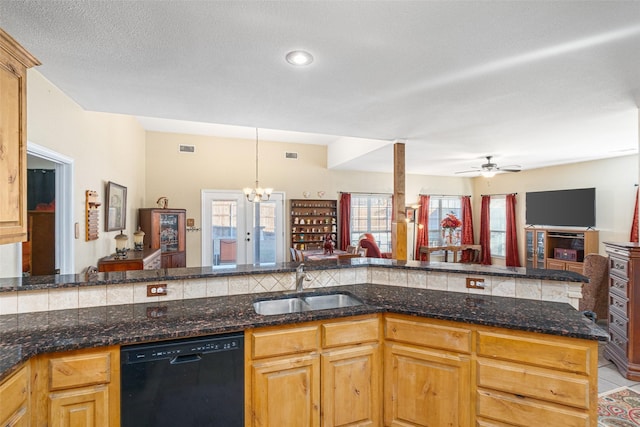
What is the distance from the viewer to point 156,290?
2.17 metres

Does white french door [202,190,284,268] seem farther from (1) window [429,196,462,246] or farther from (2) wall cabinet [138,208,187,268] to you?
(1) window [429,196,462,246]

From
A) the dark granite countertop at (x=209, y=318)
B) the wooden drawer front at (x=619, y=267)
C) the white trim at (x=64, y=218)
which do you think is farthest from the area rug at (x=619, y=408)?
the white trim at (x=64, y=218)

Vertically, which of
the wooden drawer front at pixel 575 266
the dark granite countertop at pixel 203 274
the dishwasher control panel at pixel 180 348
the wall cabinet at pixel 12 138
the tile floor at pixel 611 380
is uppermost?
the wall cabinet at pixel 12 138

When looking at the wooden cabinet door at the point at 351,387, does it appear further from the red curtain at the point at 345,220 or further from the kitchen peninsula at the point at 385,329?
the red curtain at the point at 345,220

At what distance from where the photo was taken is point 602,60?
2119mm

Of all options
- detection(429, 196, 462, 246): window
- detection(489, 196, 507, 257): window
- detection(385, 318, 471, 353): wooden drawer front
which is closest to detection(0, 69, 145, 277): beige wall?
detection(385, 318, 471, 353): wooden drawer front

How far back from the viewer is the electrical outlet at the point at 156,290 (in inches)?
84.9

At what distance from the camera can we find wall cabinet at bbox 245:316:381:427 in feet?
5.98

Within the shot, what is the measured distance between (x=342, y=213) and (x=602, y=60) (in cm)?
549

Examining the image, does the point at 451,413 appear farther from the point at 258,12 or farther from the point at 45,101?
the point at 45,101

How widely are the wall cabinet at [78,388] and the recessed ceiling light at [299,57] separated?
1.93 meters

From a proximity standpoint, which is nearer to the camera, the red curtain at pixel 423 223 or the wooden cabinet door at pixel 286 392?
the wooden cabinet door at pixel 286 392

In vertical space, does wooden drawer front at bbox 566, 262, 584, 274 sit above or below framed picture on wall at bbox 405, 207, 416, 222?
below

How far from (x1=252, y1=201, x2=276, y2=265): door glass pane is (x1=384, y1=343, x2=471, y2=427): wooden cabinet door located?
504 cm
